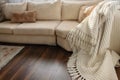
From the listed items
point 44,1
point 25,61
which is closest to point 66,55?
point 25,61

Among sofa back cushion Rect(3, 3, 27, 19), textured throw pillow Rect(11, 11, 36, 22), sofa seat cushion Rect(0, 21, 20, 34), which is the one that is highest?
sofa back cushion Rect(3, 3, 27, 19)

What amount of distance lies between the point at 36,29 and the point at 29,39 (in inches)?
13.0

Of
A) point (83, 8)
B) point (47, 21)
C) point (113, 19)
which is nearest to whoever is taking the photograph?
point (113, 19)

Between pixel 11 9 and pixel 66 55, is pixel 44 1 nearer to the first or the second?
pixel 11 9

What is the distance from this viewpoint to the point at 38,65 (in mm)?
2621

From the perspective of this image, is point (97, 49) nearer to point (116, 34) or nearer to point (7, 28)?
point (116, 34)

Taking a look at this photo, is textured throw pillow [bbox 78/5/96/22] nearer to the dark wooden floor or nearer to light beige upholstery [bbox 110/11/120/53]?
light beige upholstery [bbox 110/11/120/53]

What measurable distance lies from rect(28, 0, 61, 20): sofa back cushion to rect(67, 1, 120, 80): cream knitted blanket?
109 cm

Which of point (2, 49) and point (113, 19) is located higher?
point (113, 19)

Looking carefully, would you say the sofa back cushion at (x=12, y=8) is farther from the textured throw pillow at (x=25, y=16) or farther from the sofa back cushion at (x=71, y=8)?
the sofa back cushion at (x=71, y=8)

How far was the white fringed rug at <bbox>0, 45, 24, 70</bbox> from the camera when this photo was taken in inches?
110

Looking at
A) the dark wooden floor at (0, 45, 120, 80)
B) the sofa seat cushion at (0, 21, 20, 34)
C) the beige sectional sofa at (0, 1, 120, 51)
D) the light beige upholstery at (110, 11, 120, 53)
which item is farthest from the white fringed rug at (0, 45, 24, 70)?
the light beige upholstery at (110, 11, 120, 53)

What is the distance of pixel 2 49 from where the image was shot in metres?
3.26

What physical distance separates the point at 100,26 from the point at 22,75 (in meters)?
1.39
